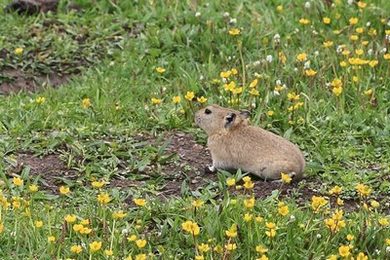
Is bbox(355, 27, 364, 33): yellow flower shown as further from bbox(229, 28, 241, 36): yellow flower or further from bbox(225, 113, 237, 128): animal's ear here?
bbox(225, 113, 237, 128): animal's ear

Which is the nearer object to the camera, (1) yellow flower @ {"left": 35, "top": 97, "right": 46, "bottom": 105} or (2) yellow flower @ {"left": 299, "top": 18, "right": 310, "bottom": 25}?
(1) yellow flower @ {"left": 35, "top": 97, "right": 46, "bottom": 105}

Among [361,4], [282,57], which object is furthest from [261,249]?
[361,4]

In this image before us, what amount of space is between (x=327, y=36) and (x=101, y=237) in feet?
13.1

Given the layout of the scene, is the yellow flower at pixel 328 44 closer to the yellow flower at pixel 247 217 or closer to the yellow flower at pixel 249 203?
the yellow flower at pixel 249 203

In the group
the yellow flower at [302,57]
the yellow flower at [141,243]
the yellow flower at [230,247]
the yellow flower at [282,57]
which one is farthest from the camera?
the yellow flower at [282,57]

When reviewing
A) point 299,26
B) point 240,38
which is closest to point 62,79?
point 240,38

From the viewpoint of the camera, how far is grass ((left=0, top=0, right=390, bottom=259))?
5.93 metres

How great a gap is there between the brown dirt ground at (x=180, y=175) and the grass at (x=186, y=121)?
28 millimetres

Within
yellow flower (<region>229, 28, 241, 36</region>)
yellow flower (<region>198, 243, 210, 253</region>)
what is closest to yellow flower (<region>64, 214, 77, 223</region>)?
yellow flower (<region>198, 243, 210, 253</region>)

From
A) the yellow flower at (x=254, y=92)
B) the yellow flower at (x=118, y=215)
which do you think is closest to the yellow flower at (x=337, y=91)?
the yellow flower at (x=254, y=92)

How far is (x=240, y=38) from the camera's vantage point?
9.18 metres

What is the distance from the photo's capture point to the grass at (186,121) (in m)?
5.93

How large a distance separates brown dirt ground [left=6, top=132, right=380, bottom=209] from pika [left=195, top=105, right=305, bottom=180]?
0.09 m

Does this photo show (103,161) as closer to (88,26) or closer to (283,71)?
(283,71)
